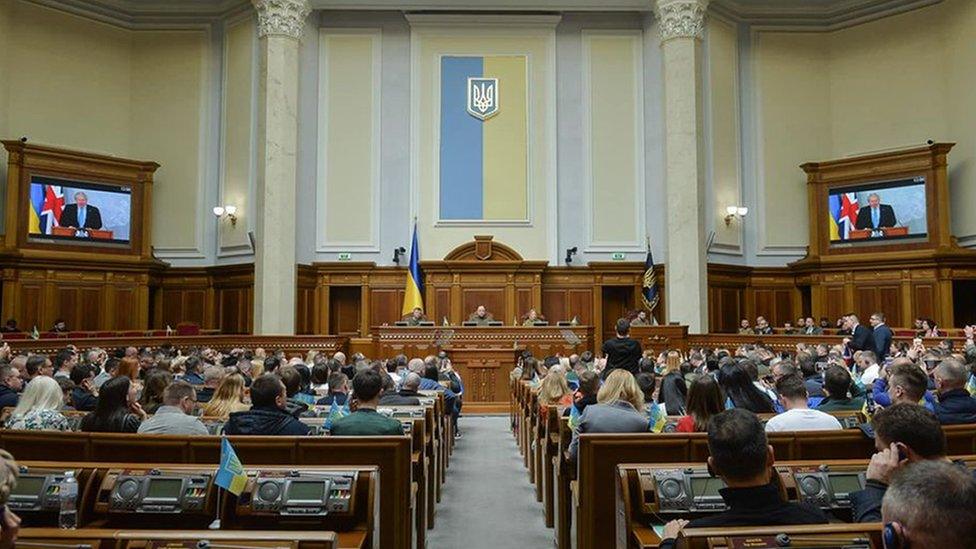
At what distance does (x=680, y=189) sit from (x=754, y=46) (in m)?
4.48

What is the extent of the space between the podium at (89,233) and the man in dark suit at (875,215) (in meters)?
16.0

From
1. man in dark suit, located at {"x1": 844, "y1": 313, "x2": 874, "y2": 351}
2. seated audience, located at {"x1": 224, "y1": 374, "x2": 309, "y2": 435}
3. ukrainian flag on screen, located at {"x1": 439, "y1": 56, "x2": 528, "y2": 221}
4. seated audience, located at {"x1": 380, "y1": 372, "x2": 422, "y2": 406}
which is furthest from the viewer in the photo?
ukrainian flag on screen, located at {"x1": 439, "y1": 56, "x2": 528, "y2": 221}

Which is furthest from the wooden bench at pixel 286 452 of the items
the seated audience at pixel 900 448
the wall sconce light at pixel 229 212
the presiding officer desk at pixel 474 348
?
the wall sconce light at pixel 229 212

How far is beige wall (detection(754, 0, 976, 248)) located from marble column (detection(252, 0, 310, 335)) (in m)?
10.3

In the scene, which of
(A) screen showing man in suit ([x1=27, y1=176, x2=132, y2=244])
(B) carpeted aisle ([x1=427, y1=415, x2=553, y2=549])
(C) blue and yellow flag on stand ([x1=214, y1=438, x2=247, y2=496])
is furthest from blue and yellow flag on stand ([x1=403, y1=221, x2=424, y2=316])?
Answer: (C) blue and yellow flag on stand ([x1=214, y1=438, x2=247, y2=496])

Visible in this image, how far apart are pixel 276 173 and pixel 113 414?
11.7 m

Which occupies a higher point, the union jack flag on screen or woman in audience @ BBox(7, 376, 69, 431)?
the union jack flag on screen

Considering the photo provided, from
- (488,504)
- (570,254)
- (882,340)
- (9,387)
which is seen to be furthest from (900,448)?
(570,254)

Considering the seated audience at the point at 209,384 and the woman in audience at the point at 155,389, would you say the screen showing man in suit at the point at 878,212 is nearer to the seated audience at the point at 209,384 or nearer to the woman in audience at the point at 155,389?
the seated audience at the point at 209,384

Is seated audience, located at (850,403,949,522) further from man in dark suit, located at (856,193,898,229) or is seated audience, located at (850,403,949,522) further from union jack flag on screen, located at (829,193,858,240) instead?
union jack flag on screen, located at (829,193,858,240)

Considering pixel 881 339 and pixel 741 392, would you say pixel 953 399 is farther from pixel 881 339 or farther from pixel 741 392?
pixel 881 339

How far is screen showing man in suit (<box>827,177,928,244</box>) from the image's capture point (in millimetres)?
15367

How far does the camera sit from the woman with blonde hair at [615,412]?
415 centimetres

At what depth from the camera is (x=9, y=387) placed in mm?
5805
